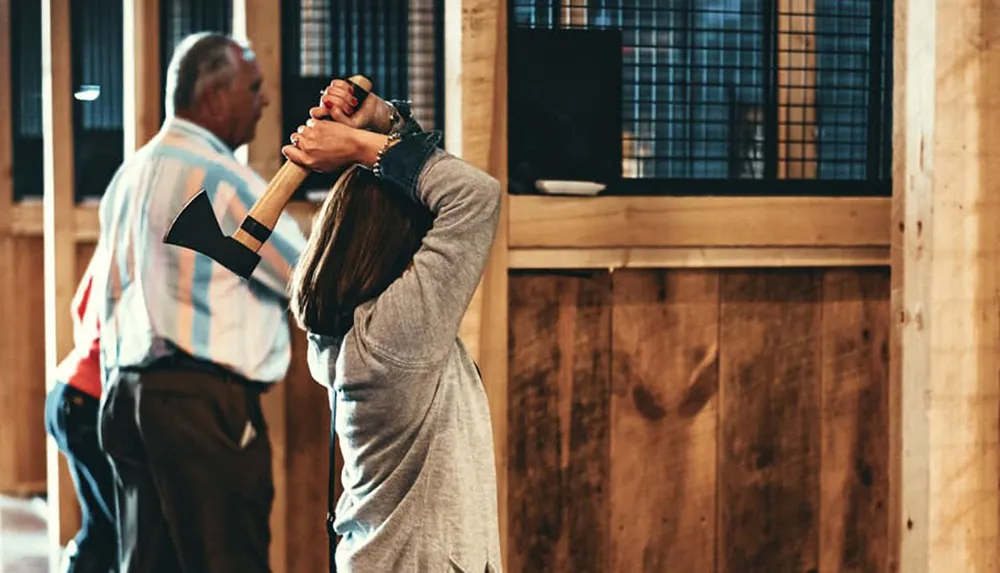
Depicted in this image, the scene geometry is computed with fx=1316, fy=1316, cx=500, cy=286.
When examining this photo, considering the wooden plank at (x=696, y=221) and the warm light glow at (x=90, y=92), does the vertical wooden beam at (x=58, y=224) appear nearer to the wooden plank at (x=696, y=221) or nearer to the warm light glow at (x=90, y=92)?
the warm light glow at (x=90, y=92)

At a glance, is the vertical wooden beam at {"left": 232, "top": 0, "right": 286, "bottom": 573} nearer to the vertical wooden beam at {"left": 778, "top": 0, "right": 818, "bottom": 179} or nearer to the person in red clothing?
the person in red clothing

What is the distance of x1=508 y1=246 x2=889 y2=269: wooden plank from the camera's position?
9.50 ft

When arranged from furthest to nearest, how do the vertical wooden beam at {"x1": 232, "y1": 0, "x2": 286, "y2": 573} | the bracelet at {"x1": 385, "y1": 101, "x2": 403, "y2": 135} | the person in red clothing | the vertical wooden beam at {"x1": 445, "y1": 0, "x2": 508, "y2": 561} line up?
1. the person in red clothing
2. the vertical wooden beam at {"x1": 232, "y1": 0, "x2": 286, "y2": 573}
3. the vertical wooden beam at {"x1": 445, "y1": 0, "x2": 508, "y2": 561}
4. the bracelet at {"x1": 385, "y1": 101, "x2": 403, "y2": 135}

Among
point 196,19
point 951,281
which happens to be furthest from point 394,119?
point 196,19

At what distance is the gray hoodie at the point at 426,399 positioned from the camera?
187 cm

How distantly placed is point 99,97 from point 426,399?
4452 millimetres

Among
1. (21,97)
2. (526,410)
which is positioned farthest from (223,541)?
(21,97)

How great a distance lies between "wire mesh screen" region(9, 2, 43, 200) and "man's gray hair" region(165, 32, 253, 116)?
3.11 metres

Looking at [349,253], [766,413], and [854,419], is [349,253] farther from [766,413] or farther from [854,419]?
[854,419]

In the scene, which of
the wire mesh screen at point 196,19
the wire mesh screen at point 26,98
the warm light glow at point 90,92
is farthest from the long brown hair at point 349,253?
the wire mesh screen at point 26,98

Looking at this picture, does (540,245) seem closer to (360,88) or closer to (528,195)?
(528,195)

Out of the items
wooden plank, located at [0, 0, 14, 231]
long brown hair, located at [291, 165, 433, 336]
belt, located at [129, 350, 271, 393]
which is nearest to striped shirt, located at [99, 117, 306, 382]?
belt, located at [129, 350, 271, 393]

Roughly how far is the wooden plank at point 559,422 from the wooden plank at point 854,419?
1.77 feet

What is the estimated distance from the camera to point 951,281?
218cm
